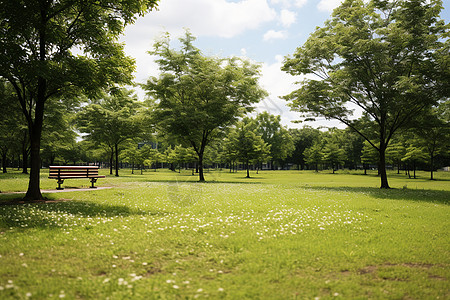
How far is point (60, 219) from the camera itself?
30.0 feet

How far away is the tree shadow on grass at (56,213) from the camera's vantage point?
849 cm

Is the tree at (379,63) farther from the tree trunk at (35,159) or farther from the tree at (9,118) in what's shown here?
the tree at (9,118)

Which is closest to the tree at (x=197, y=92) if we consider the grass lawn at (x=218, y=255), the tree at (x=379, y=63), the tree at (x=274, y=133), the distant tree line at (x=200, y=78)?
the distant tree line at (x=200, y=78)

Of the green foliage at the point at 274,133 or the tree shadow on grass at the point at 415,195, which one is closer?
the tree shadow on grass at the point at 415,195

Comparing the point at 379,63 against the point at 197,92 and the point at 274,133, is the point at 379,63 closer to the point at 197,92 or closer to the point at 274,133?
the point at 197,92

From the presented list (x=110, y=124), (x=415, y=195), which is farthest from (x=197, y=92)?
(x=415, y=195)

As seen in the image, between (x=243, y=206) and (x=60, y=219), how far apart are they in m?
7.47

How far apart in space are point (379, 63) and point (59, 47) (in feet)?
79.3

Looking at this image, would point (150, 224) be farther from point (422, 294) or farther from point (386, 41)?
point (386, 41)

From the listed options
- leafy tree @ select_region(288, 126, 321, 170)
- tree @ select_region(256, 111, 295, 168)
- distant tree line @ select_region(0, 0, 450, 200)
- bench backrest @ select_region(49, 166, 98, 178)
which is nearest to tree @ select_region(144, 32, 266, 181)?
distant tree line @ select_region(0, 0, 450, 200)

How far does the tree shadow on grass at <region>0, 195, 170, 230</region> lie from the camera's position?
8492mm

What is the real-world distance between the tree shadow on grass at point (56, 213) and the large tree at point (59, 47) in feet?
7.04

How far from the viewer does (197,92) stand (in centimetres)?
3366

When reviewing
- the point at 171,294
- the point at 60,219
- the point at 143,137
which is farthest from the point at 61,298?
the point at 143,137
